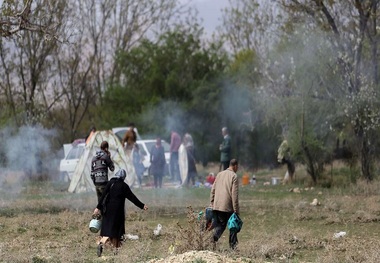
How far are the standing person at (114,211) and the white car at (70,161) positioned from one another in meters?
20.7

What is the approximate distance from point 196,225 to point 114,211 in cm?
182

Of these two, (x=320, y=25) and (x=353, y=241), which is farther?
(x=320, y=25)

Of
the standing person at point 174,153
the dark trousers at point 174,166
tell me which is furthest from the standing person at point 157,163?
the dark trousers at point 174,166

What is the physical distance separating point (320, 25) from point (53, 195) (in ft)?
31.7

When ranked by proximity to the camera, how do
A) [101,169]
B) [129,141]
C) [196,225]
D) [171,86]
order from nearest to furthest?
[196,225]
[101,169]
[129,141]
[171,86]

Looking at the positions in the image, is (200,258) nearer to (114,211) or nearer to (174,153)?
(114,211)

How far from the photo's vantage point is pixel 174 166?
32.1m

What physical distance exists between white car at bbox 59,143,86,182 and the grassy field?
17.6ft

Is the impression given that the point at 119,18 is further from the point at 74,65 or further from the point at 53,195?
the point at 53,195

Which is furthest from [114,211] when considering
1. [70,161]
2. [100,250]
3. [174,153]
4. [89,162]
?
[70,161]

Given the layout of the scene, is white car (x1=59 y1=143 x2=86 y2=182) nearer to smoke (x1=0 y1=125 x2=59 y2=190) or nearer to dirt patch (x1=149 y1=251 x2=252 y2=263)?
smoke (x1=0 y1=125 x2=59 y2=190)

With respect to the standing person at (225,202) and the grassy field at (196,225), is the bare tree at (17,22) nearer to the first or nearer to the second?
the grassy field at (196,225)

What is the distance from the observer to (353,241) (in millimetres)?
14711

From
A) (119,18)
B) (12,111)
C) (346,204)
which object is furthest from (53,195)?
(119,18)
